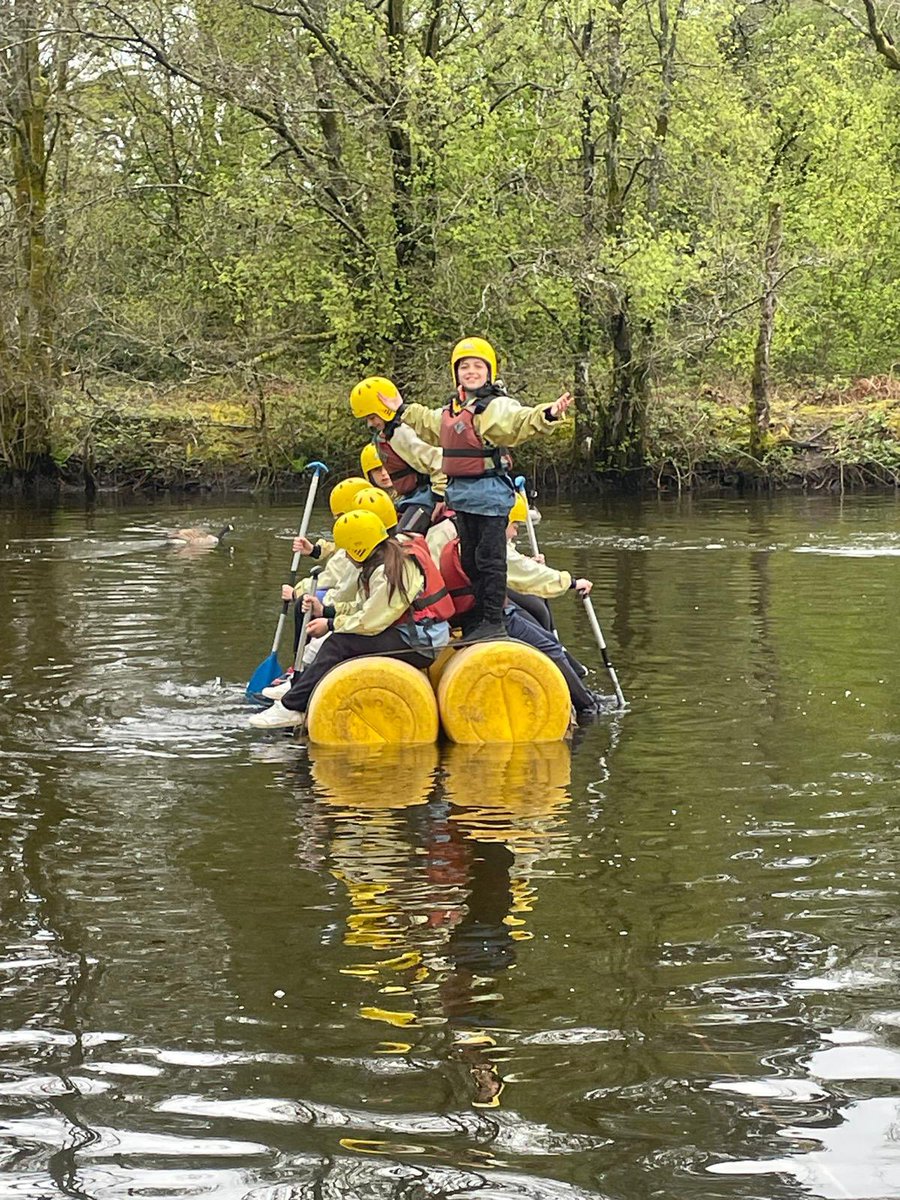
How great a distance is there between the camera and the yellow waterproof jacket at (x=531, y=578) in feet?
35.8

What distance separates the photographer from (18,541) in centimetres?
2289

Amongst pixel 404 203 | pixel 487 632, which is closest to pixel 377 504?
pixel 487 632

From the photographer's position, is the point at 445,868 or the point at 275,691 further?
the point at 275,691

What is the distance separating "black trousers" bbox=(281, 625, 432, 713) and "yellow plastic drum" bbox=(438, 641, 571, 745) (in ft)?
0.91

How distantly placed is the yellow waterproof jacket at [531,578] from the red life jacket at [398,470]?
29.8 inches

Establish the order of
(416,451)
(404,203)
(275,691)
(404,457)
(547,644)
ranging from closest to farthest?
(547,644), (416,451), (404,457), (275,691), (404,203)

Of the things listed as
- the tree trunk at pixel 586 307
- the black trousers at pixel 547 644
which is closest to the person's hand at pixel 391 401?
the black trousers at pixel 547 644

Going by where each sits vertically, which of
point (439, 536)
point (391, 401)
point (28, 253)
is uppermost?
point (28, 253)

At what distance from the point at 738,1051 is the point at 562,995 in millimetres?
683

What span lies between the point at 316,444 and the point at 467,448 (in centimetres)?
2149

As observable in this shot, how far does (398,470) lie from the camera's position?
1116cm

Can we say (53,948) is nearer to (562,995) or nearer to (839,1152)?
(562,995)

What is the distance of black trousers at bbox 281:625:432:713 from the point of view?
1019 centimetres

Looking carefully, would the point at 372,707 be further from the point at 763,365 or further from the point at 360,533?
the point at 763,365
